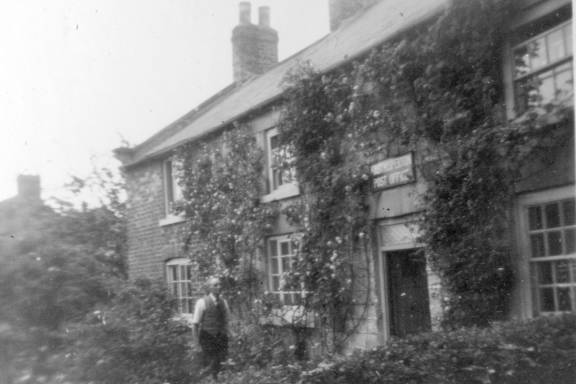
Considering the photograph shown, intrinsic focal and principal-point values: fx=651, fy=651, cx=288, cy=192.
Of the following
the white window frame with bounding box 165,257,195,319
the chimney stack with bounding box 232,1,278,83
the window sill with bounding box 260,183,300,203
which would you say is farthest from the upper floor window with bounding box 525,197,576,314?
the chimney stack with bounding box 232,1,278,83

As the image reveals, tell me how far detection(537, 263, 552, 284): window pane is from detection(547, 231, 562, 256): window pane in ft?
0.59

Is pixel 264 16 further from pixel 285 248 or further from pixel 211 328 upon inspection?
pixel 211 328

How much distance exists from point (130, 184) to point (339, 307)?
31.0ft

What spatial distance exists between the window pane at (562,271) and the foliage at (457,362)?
1889 mm

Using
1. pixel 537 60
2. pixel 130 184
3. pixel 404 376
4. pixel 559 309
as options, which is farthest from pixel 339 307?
pixel 130 184

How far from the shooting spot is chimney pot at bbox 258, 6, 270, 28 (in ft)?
68.8

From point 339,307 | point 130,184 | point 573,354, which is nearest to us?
point 573,354

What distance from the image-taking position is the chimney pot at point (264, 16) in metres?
21.0

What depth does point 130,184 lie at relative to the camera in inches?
735

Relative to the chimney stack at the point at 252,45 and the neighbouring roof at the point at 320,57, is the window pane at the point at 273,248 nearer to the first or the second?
the neighbouring roof at the point at 320,57

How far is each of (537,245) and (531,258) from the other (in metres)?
0.18

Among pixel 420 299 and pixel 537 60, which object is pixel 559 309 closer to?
pixel 420 299

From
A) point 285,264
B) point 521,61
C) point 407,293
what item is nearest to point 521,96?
point 521,61

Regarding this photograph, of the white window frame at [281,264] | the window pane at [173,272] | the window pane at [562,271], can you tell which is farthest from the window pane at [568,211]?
the window pane at [173,272]
